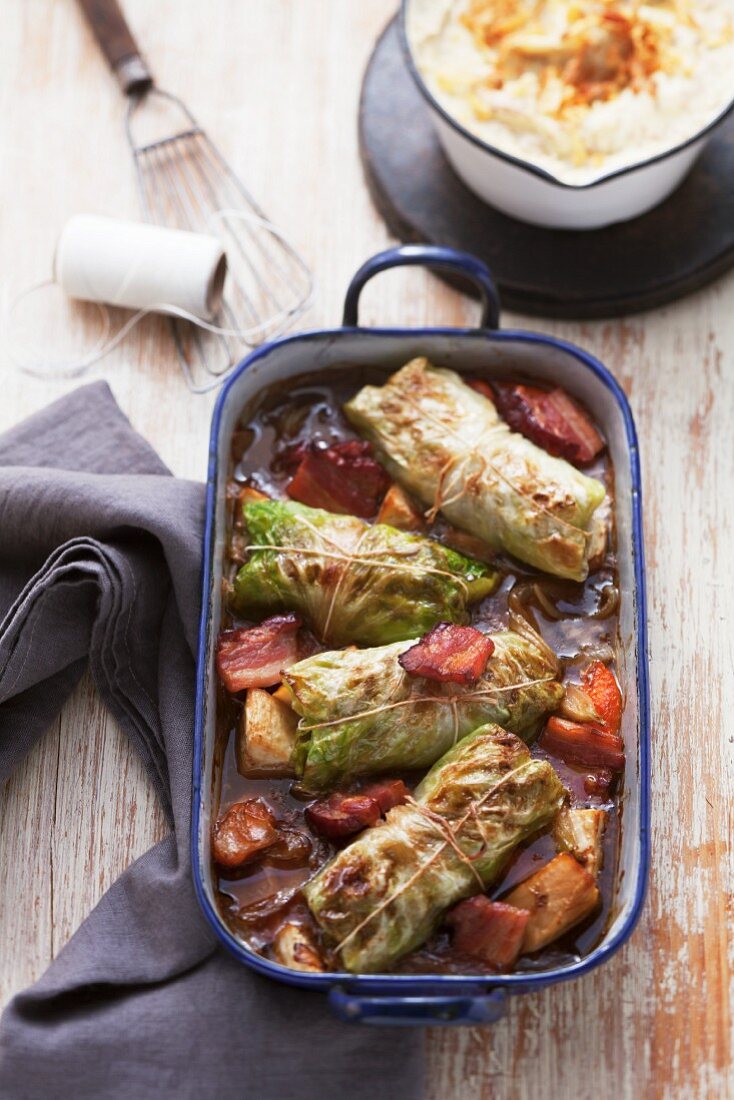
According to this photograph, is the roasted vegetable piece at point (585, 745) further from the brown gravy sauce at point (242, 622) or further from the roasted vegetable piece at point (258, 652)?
the roasted vegetable piece at point (258, 652)

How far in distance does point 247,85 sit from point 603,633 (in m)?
2.46

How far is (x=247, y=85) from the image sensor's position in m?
4.56

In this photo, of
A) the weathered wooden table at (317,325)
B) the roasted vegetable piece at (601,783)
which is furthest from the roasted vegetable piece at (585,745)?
the weathered wooden table at (317,325)

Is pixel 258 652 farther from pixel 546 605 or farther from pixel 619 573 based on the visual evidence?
pixel 619 573

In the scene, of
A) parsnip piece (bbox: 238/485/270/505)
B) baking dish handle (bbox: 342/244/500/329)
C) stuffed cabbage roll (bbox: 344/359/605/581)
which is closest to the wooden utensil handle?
baking dish handle (bbox: 342/244/500/329)

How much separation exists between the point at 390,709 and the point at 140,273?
1733mm

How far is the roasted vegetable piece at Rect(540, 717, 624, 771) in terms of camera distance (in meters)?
3.25

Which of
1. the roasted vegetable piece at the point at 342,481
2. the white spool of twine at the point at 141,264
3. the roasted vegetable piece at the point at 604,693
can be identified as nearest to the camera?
the roasted vegetable piece at the point at 604,693

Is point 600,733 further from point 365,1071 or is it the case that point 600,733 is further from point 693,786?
point 365,1071

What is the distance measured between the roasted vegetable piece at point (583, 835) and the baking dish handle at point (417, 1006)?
415 mm

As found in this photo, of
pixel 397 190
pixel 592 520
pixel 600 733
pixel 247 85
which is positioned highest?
pixel 247 85

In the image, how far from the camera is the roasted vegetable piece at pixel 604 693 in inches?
130

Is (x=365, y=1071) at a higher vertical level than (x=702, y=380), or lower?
lower

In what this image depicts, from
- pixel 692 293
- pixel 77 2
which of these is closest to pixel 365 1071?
pixel 692 293
